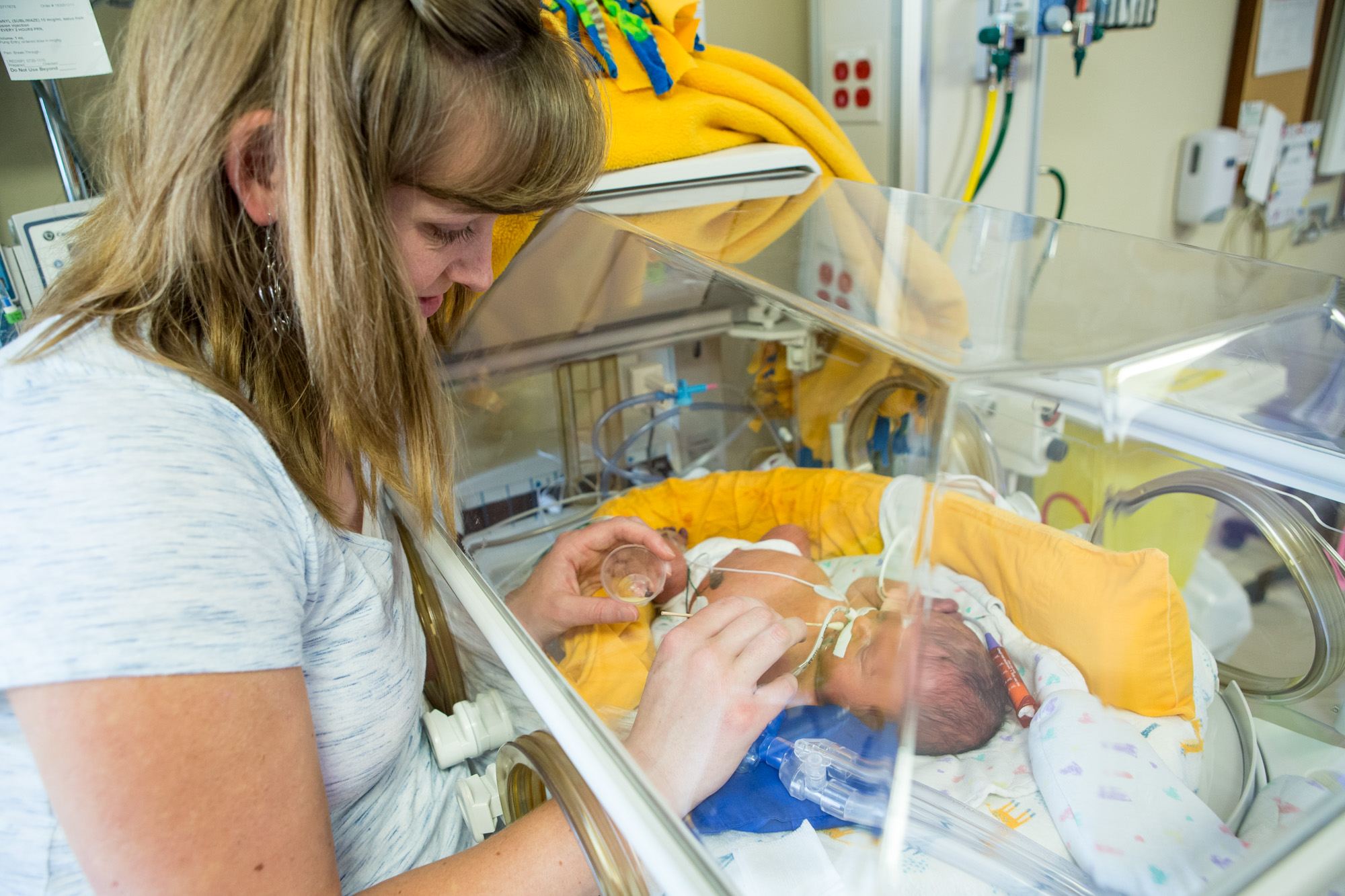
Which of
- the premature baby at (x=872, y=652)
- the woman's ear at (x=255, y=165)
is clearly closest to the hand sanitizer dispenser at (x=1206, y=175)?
the premature baby at (x=872, y=652)

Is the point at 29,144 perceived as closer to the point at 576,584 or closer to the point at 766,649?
the point at 576,584

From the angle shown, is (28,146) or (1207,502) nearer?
(1207,502)

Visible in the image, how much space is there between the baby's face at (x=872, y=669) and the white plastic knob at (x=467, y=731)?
1.14ft

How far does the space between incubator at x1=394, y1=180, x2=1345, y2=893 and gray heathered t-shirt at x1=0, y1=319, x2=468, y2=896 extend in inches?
8.2

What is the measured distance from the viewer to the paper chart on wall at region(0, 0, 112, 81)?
1146mm

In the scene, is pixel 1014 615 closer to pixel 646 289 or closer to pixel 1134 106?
pixel 646 289

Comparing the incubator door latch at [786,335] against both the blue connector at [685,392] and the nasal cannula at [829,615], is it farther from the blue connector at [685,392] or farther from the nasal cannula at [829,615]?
the nasal cannula at [829,615]

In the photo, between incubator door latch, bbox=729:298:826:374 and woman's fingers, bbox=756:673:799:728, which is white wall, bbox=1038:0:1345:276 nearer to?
incubator door latch, bbox=729:298:826:374

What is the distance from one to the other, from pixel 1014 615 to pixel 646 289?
71cm

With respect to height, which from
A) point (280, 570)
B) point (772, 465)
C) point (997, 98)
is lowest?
point (772, 465)

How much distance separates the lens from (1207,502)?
1070mm

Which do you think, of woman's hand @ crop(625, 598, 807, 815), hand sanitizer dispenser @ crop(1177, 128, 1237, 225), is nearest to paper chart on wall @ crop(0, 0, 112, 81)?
woman's hand @ crop(625, 598, 807, 815)

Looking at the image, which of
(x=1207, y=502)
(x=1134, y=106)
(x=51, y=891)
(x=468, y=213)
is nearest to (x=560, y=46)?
(x=468, y=213)

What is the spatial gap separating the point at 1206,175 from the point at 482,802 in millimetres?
2670
